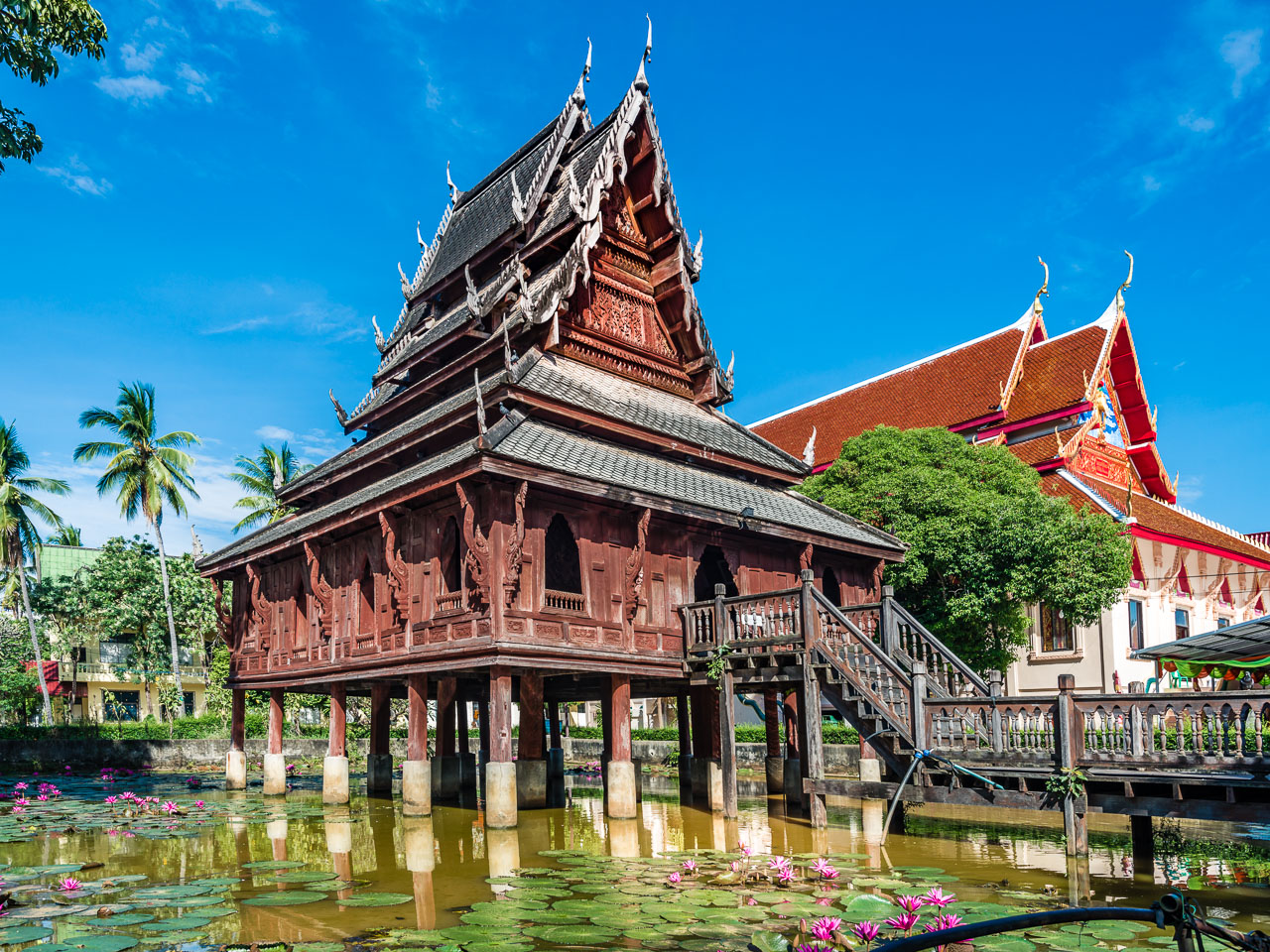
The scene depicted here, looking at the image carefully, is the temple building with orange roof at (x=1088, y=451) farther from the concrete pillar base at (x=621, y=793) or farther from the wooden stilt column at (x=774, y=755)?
the concrete pillar base at (x=621, y=793)

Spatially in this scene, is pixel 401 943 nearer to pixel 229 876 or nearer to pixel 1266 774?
pixel 229 876

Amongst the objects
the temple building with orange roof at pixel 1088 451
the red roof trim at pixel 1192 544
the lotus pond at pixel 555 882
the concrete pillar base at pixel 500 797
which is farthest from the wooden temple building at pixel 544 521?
the red roof trim at pixel 1192 544

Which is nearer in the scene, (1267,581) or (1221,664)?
(1221,664)

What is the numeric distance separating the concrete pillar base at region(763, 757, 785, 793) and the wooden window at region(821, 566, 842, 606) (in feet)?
10.9

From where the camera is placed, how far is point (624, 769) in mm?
15484

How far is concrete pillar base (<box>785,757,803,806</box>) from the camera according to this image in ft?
59.7

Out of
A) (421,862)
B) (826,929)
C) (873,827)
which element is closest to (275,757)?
(421,862)

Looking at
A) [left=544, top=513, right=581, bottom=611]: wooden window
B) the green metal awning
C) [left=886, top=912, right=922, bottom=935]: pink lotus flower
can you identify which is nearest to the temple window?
Result: [left=544, top=513, right=581, bottom=611]: wooden window

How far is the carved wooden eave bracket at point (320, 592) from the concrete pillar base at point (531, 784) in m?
4.35

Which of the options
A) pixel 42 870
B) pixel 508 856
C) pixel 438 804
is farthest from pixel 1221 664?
pixel 438 804

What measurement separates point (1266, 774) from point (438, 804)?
14507mm

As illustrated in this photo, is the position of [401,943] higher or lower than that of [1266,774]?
lower

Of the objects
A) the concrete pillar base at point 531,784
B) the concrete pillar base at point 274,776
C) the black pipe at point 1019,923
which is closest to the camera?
the black pipe at point 1019,923

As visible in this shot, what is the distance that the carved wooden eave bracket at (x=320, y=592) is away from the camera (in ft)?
61.0
